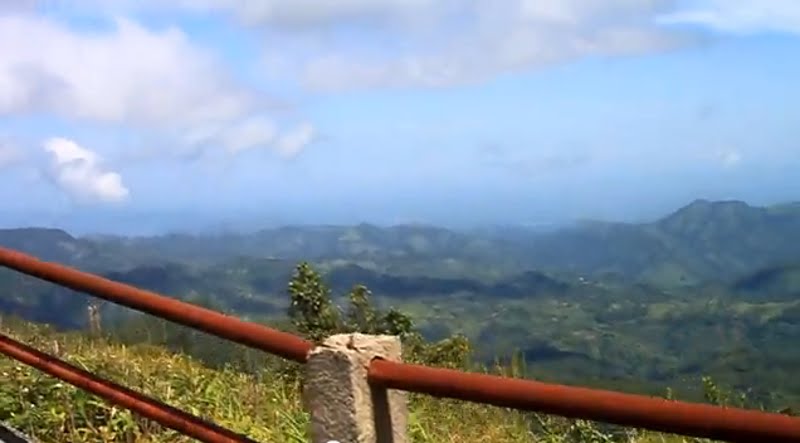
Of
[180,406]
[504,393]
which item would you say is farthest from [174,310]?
[180,406]

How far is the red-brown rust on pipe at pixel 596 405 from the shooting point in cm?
226

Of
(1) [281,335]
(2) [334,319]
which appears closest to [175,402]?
(1) [281,335]

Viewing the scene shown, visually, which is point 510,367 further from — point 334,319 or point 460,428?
point 334,319

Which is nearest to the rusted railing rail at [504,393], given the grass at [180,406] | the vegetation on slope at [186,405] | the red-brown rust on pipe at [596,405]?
the red-brown rust on pipe at [596,405]

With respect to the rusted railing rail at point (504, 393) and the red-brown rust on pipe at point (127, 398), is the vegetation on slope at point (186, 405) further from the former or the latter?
the rusted railing rail at point (504, 393)

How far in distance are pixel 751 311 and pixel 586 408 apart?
20592cm

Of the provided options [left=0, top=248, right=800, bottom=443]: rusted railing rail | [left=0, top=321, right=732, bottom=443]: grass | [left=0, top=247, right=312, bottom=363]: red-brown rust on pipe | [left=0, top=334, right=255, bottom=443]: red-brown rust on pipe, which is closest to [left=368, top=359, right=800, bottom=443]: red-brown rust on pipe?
[left=0, top=248, right=800, bottom=443]: rusted railing rail

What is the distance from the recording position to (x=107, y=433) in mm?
5316

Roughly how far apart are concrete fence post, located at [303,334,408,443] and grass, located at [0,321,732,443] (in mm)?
2307

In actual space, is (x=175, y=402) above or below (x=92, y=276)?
below

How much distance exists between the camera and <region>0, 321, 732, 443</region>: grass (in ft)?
17.9

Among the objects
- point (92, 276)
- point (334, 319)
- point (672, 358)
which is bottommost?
point (672, 358)

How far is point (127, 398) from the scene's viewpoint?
4.03 metres

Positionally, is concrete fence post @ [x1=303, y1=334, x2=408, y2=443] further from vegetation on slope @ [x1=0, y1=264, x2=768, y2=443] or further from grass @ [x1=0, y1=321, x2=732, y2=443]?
grass @ [x1=0, y1=321, x2=732, y2=443]
